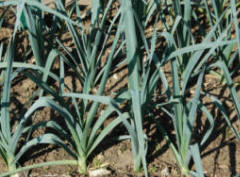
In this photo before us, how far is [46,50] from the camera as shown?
8.35ft

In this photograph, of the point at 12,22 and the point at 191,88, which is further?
the point at 12,22

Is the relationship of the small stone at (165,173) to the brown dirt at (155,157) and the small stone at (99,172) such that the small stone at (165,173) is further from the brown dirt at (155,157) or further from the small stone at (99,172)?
the small stone at (99,172)

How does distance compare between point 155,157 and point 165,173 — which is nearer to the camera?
point 165,173

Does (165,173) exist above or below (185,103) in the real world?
below

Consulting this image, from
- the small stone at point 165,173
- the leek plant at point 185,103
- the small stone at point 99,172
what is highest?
the leek plant at point 185,103

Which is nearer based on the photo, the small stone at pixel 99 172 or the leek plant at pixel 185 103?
the leek plant at pixel 185 103

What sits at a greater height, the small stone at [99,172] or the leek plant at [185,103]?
the leek plant at [185,103]

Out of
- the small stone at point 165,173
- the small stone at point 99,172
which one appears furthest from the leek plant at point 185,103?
the small stone at point 99,172

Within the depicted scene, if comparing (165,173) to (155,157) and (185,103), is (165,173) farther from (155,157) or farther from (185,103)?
(185,103)

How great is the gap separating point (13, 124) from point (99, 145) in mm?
457

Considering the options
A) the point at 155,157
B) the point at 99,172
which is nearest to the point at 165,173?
the point at 155,157

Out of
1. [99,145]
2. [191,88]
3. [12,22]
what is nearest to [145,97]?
[99,145]

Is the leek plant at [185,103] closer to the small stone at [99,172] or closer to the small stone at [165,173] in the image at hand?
the small stone at [165,173]

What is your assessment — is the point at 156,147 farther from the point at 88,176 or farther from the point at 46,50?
the point at 46,50
